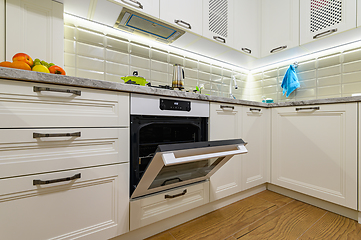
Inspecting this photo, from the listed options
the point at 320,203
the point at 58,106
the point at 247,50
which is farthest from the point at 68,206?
the point at 247,50

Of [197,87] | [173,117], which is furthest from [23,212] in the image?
[197,87]

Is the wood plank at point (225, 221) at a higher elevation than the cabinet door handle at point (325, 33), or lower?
lower

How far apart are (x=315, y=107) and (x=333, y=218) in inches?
35.1

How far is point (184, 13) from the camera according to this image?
1550mm

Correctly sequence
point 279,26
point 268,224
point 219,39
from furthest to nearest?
point 279,26
point 219,39
point 268,224

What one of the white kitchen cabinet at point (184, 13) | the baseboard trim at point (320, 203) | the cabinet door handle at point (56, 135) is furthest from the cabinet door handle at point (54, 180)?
the baseboard trim at point (320, 203)

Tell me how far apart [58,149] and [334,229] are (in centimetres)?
182

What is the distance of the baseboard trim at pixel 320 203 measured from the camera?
4.50 ft

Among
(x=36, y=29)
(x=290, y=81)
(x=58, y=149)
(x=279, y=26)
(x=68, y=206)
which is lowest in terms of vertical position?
(x=68, y=206)

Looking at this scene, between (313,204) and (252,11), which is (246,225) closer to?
(313,204)

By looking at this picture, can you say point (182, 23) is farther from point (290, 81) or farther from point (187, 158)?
point (290, 81)

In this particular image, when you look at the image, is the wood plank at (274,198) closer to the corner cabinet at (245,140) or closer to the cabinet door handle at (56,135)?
the corner cabinet at (245,140)

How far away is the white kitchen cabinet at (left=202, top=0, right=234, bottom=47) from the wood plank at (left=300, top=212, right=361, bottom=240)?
1753 millimetres

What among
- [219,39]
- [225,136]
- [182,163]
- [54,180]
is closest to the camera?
[54,180]
